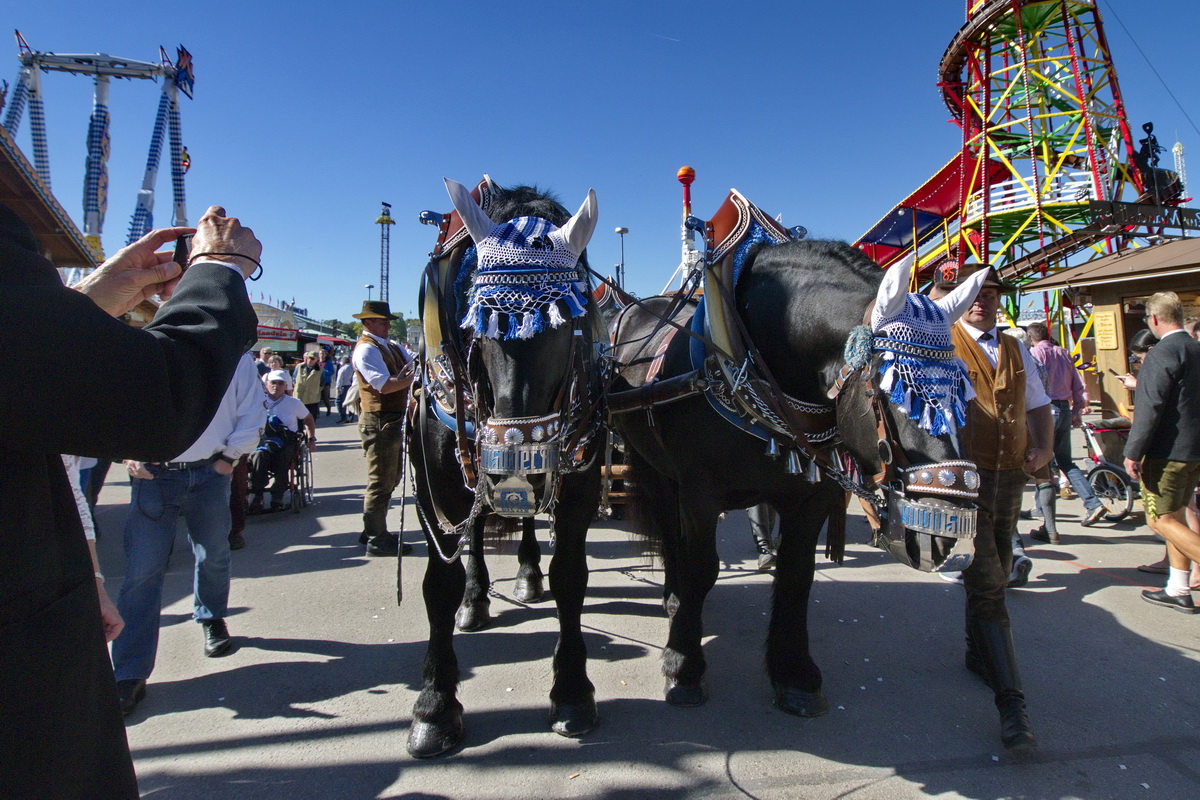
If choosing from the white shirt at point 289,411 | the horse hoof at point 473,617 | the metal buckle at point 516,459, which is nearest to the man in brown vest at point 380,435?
the horse hoof at point 473,617

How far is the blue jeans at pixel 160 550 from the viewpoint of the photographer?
9.82ft

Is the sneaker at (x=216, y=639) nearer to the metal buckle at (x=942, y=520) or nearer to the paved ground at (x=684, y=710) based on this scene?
the paved ground at (x=684, y=710)

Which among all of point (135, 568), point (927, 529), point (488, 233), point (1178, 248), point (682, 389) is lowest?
point (135, 568)

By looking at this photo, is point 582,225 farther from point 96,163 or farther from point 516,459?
point 96,163

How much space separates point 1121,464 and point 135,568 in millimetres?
8956

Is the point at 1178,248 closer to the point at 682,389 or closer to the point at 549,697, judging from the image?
the point at 682,389

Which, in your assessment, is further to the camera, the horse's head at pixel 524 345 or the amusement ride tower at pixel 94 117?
the amusement ride tower at pixel 94 117

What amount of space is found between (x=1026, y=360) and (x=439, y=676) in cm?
342

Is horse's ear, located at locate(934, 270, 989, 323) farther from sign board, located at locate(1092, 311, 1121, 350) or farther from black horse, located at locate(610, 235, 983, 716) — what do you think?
sign board, located at locate(1092, 311, 1121, 350)

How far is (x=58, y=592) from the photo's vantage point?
37.6 inches

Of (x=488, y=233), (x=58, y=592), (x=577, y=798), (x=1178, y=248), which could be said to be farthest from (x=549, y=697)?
(x=1178, y=248)

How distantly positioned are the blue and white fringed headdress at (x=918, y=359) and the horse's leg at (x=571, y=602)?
1321mm

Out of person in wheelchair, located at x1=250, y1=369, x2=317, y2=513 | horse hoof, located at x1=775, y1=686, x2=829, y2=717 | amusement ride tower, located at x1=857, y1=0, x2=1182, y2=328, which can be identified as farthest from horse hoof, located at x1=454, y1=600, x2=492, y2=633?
amusement ride tower, located at x1=857, y1=0, x2=1182, y2=328

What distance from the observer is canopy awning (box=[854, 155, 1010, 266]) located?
18734mm
